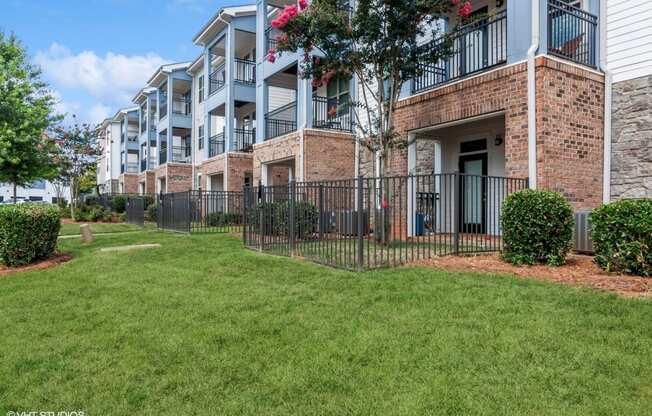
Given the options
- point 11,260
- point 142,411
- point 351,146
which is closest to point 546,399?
point 142,411

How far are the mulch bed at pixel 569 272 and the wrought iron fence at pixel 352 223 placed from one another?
56cm

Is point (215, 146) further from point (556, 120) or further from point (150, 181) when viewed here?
point (556, 120)

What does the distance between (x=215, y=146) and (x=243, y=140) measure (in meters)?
2.77

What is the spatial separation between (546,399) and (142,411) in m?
2.71

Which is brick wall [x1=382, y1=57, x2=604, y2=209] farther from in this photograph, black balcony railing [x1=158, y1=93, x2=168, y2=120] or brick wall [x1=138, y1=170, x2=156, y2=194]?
brick wall [x1=138, y1=170, x2=156, y2=194]

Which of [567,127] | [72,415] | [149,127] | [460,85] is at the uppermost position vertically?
[149,127]

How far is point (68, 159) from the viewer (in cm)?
2778

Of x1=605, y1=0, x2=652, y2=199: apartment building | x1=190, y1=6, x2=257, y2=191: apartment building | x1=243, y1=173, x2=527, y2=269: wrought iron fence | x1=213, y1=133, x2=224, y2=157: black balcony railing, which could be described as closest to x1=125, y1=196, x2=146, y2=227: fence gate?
x1=190, y1=6, x2=257, y2=191: apartment building

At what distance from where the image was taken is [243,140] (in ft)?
73.2

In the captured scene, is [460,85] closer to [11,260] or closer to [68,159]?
[11,260]

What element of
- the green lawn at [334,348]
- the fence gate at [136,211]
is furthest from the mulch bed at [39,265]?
the fence gate at [136,211]

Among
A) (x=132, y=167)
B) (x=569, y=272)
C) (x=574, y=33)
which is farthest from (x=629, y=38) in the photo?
(x=132, y=167)

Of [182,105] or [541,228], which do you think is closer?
[541,228]

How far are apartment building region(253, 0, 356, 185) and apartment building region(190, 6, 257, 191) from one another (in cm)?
251
